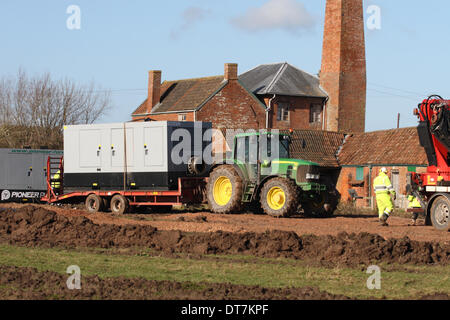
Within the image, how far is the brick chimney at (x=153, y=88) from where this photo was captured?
56.6 meters

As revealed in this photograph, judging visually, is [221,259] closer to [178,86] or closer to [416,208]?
[416,208]

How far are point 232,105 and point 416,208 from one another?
30.7 metres

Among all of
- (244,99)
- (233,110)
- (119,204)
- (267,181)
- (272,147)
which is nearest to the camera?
(267,181)

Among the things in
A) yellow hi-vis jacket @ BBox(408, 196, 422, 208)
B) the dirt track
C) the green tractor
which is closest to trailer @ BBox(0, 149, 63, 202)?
the dirt track

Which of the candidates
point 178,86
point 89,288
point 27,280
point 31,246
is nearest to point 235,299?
point 89,288

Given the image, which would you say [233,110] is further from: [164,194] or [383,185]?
[383,185]

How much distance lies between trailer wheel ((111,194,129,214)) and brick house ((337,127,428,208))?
14.4m

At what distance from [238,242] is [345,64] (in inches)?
1495

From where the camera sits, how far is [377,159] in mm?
39938

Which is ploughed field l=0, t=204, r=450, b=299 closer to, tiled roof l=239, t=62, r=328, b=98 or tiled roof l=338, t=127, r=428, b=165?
tiled roof l=338, t=127, r=428, b=165

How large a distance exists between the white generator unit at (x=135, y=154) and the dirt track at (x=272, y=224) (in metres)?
1.97

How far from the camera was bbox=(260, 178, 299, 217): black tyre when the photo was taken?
79.4 feet

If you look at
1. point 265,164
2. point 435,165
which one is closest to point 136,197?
point 265,164

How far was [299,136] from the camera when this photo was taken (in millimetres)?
43406
